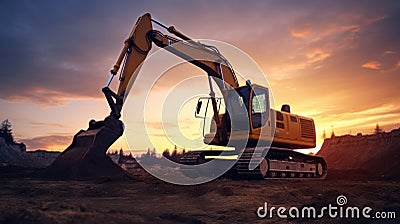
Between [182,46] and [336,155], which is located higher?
[182,46]

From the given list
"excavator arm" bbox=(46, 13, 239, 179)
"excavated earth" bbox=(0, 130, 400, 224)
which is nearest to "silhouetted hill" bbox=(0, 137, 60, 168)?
"excavator arm" bbox=(46, 13, 239, 179)

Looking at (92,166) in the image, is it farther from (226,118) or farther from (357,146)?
(357,146)

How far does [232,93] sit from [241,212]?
7.00m

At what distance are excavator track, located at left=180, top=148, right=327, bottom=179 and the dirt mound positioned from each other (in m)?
9.39

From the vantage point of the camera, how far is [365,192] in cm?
843

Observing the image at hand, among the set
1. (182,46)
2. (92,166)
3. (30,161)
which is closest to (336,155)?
(182,46)

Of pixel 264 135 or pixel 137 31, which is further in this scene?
pixel 264 135

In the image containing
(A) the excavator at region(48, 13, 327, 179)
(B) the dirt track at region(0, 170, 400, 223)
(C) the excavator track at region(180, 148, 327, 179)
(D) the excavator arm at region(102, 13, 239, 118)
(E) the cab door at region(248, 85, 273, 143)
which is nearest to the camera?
(B) the dirt track at region(0, 170, 400, 223)

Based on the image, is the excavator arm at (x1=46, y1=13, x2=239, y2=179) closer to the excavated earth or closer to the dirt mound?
the excavated earth

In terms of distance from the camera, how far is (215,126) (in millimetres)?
11977

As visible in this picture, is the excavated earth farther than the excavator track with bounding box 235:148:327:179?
No

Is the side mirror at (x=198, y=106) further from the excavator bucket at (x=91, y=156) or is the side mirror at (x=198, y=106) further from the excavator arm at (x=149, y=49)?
the excavator bucket at (x=91, y=156)

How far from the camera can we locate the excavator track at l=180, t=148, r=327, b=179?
36.2 feet

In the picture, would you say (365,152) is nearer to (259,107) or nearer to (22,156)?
(259,107)
